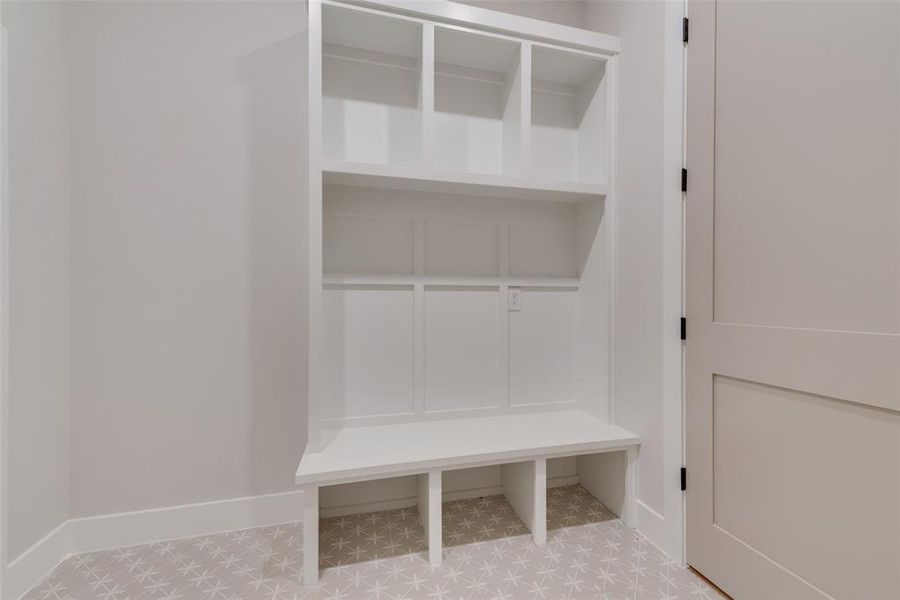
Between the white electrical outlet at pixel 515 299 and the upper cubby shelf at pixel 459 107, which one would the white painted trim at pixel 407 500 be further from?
the upper cubby shelf at pixel 459 107

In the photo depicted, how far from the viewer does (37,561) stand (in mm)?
1437

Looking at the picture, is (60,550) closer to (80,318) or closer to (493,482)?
(80,318)

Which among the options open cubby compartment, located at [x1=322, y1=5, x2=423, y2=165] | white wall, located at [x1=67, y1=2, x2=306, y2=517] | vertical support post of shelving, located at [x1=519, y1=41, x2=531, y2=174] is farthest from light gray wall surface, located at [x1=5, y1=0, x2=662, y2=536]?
vertical support post of shelving, located at [x1=519, y1=41, x2=531, y2=174]

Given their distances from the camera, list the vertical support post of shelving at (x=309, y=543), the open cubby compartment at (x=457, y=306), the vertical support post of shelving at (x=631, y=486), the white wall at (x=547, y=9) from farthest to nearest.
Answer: the white wall at (x=547, y=9), the open cubby compartment at (x=457, y=306), the vertical support post of shelving at (x=631, y=486), the vertical support post of shelving at (x=309, y=543)

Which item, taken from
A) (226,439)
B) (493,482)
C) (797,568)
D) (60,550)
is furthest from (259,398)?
(797,568)

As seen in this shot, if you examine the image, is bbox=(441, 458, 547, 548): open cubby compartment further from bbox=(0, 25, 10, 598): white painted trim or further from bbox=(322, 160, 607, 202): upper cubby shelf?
bbox=(0, 25, 10, 598): white painted trim

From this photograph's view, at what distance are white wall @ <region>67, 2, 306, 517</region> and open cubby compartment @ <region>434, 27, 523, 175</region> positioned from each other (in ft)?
2.15

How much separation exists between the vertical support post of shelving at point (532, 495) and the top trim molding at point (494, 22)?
1.81 m

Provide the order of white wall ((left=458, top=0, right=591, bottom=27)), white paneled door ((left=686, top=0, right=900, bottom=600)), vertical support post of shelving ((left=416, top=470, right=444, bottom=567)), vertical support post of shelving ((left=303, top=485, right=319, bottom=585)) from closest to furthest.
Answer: white paneled door ((left=686, top=0, right=900, bottom=600))
vertical support post of shelving ((left=303, top=485, right=319, bottom=585))
vertical support post of shelving ((left=416, top=470, right=444, bottom=567))
white wall ((left=458, top=0, right=591, bottom=27))

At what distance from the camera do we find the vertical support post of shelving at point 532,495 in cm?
165

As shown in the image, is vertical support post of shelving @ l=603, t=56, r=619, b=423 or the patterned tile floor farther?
vertical support post of shelving @ l=603, t=56, r=619, b=423

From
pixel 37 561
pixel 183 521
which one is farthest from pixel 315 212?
pixel 37 561

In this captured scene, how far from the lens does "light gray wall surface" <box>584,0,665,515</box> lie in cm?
162

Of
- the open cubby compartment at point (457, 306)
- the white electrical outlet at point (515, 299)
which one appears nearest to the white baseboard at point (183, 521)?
the open cubby compartment at point (457, 306)
